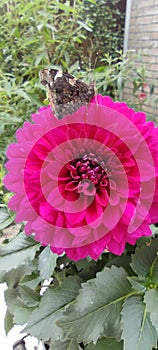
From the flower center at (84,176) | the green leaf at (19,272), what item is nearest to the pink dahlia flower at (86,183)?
the flower center at (84,176)

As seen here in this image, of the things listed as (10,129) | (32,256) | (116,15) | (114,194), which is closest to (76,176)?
(114,194)

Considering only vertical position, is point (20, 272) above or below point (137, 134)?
below

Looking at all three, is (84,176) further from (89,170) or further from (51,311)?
(51,311)

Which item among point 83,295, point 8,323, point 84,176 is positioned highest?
point 84,176

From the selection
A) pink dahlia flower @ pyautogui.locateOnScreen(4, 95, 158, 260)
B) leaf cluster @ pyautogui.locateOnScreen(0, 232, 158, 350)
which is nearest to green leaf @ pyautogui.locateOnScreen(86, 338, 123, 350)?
leaf cluster @ pyautogui.locateOnScreen(0, 232, 158, 350)

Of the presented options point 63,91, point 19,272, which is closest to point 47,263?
point 19,272

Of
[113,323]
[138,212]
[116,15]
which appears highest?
[116,15]

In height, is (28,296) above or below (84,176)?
below

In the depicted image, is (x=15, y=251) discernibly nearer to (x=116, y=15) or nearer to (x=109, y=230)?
(x=109, y=230)
